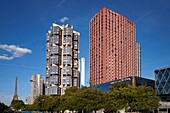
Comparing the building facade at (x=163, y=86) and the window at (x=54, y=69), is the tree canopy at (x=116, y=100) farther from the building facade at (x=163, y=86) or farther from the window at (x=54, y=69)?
the window at (x=54, y=69)

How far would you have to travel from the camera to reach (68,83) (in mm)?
183875

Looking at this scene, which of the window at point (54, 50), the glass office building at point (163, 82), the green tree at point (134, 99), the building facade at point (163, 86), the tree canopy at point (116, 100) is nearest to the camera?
the green tree at point (134, 99)

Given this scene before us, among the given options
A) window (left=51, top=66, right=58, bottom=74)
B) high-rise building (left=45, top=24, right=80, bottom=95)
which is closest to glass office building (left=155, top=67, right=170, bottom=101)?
high-rise building (left=45, top=24, right=80, bottom=95)

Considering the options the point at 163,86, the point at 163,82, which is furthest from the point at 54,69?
the point at 163,86

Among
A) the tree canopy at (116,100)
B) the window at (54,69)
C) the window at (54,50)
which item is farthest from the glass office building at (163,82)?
the window at (54,50)

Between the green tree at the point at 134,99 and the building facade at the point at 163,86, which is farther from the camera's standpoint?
the building facade at the point at 163,86

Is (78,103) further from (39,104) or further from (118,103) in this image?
(39,104)

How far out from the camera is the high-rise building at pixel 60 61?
18350 centimetres

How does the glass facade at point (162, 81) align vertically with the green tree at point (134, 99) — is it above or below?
above

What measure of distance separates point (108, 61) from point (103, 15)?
1396 inches

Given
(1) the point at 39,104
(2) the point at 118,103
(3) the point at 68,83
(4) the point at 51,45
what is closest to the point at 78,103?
(2) the point at 118,103

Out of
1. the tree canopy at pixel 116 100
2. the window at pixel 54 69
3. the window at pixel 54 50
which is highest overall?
the window at pixel 54 50

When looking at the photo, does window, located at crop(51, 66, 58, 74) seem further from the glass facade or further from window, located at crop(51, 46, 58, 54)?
the glass facade

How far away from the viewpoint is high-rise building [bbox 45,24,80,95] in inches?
7224
